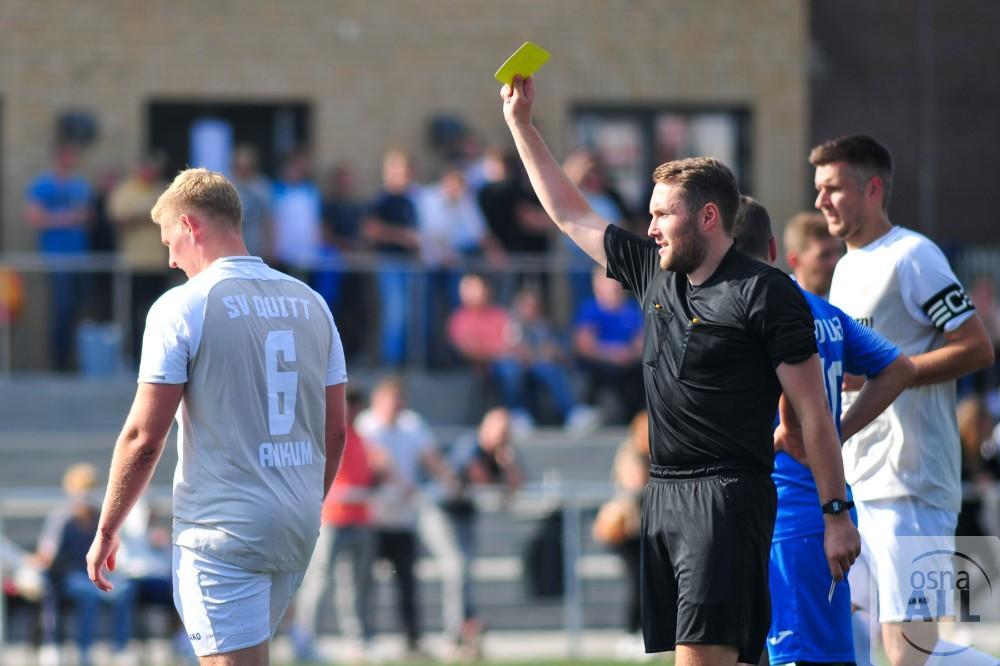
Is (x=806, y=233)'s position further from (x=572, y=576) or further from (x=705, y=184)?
(x=572, y=576)

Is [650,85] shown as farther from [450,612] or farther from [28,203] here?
[450,612]

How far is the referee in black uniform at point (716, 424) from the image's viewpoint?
16.4 feet

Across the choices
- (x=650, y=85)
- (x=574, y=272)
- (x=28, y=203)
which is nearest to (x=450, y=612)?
(x=574, y=272)

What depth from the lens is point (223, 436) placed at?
538 centimetres

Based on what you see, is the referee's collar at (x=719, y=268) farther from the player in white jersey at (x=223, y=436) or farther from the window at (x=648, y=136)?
the window at (x=648, y=136)

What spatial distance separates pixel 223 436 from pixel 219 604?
22.9 inches

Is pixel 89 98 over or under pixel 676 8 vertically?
under

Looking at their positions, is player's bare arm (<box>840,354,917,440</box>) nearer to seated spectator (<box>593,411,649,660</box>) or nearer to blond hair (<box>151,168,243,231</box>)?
blond hair (<box>151,168,243,231</box>)

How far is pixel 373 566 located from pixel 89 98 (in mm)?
7958

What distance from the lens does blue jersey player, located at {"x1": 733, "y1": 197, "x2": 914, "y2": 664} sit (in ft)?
18.2

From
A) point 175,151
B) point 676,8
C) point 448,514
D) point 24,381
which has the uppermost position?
point 676,8

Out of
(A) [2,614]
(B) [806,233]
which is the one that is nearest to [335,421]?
(B) [806,233]

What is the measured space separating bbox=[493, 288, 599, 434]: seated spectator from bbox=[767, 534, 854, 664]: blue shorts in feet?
30.2

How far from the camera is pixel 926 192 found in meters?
20.1
